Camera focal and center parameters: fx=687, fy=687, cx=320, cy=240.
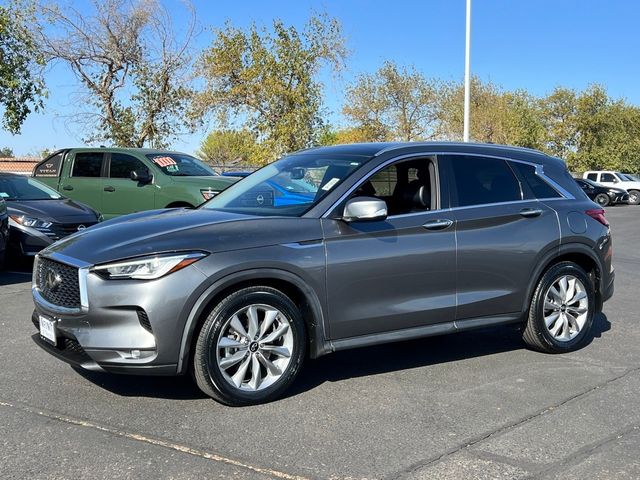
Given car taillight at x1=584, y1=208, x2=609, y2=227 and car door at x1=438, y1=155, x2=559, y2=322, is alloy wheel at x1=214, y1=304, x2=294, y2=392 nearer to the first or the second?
car door at x1=438, y1=155, x2=559, y2=322

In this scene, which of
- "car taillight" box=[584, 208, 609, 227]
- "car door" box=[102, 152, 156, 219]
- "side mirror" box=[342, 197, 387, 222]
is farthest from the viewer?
"car door" box=[102, 152, 156, 219]

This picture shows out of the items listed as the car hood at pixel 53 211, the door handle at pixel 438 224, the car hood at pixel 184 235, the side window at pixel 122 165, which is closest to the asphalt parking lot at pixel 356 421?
the car hood at pixel 184 235

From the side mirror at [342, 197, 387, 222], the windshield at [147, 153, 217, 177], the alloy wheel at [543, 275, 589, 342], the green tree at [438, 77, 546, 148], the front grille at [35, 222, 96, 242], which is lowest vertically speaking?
the alloy wheel at [543, 275, 589, 342]

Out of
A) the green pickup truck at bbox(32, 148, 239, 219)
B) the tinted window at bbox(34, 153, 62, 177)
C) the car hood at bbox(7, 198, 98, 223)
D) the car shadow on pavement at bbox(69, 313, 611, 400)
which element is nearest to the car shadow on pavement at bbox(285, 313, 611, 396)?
the car shadow on pavement at bbox(69, 313, 611, 400)

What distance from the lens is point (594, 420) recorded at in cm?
428

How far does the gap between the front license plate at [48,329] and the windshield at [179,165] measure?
775 centimetres

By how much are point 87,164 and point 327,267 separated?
31.7 feet

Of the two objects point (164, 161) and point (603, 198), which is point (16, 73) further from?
point (603, 198)

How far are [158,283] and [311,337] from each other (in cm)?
113

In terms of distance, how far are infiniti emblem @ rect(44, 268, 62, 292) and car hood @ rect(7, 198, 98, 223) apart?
5.90 metres

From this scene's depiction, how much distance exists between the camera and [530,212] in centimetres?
560

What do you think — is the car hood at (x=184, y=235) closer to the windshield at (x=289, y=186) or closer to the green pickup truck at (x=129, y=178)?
the windshield at (x=289, y=186)

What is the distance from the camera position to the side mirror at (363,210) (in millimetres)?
4605

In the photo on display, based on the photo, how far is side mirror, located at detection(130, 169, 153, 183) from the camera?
11876 millimetres
